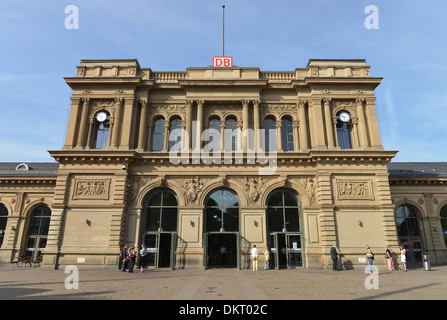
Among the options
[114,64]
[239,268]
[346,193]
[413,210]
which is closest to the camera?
[239,268]

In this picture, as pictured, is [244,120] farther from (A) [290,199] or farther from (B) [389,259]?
(B) [389,259]

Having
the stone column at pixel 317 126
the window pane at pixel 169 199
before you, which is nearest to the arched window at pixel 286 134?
the stone column at pixel 317 126

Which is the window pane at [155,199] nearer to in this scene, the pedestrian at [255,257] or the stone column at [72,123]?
the stone column at [72,123]

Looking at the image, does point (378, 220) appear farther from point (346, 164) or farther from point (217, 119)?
point (217, 119)

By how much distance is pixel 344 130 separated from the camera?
93.4ft

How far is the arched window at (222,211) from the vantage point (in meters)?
25.2

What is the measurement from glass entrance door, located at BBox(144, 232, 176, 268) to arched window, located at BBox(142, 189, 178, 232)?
1.72 feet

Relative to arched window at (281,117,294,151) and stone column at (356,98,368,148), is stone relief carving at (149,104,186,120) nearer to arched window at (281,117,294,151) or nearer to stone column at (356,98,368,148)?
arched window at (281,117,294,151)

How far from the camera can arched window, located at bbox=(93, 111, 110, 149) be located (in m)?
27.7

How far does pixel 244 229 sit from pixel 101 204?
12126mm

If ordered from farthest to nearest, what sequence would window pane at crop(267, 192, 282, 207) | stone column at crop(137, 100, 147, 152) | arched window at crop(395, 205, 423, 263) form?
arched window at crop(395, 205, 423, 263) < stone column at crop(137, 100, 147, 152) < window pane at crop(267, 192, 282, 207)

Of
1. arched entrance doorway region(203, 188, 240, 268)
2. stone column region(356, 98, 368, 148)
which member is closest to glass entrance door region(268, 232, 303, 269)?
arched entrance doorway region(203, 188, 240, 268)

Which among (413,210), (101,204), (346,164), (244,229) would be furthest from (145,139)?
(413,210)
